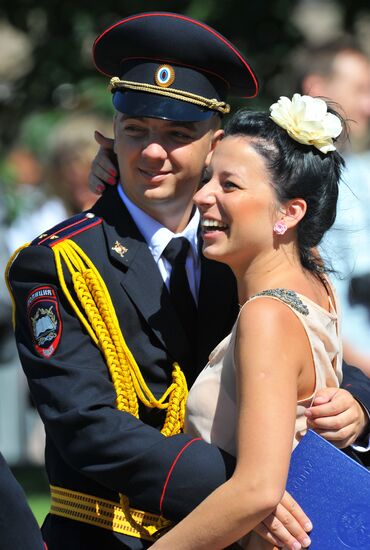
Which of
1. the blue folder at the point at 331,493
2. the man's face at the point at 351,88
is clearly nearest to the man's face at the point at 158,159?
the blue folder at the point at 331,493

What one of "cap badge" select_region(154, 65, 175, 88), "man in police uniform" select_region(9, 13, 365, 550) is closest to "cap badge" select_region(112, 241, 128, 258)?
"man in police uniform" select_region(9, 13, 365, 550)

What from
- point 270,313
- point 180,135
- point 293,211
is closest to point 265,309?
point 270,313

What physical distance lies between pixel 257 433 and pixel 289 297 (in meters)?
0.39

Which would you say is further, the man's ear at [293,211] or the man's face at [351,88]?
the man's face at [351,88]

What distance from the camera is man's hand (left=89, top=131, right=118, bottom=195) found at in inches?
155

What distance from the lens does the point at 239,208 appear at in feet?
11.1

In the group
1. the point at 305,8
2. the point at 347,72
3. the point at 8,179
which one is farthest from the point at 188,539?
the point at 305,8

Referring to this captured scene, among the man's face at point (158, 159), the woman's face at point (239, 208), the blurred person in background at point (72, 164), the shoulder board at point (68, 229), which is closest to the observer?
the woman's face at point (239, 208)

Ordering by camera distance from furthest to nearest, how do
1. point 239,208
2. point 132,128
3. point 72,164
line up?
point 72,164
point 132,128
point 239,208

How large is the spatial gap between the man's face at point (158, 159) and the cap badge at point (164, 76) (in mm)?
115

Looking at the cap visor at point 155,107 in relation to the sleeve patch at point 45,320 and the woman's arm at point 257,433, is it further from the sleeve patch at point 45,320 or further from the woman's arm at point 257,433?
the woman's arm at point 257,433

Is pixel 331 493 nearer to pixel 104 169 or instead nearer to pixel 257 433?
pixel 257 433

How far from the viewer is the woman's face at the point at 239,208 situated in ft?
11.2

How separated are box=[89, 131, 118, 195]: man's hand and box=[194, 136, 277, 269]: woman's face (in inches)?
21.6
